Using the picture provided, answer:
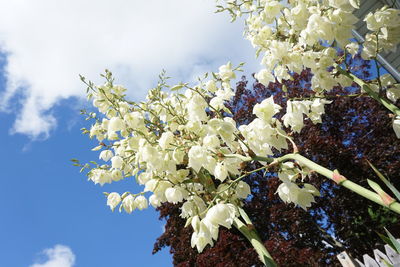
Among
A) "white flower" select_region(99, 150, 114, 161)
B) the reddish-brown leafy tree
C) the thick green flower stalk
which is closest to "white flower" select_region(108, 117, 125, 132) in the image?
the thick green flower stalk

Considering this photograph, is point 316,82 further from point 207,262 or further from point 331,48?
point 207,262

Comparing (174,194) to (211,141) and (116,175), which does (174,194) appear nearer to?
(211,141)

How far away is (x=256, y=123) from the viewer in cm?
120

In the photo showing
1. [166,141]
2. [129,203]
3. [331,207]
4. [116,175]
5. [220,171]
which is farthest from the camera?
[331,207]

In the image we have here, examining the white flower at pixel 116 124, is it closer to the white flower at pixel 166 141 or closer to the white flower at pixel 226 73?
the white flower at pixel 166 141

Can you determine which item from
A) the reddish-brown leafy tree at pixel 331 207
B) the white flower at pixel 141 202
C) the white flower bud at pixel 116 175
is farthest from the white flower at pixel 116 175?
the reddish-brown leafy tree at pixel 331 207

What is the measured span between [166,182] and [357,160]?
16.5 feet

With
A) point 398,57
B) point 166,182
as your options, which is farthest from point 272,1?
point 398,57

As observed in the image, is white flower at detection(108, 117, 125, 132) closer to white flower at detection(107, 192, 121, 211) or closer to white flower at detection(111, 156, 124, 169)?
white flower at detection(111, 156, 124, 169)

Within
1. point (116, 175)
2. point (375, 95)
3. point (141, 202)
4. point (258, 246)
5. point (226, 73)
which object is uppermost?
point (226, 73)

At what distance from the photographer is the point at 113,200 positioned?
1.70 m

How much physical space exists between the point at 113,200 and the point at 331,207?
5.36 meters

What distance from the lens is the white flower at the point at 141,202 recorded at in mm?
1650

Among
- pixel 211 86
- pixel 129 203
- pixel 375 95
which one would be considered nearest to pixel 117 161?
pixel 129 203
